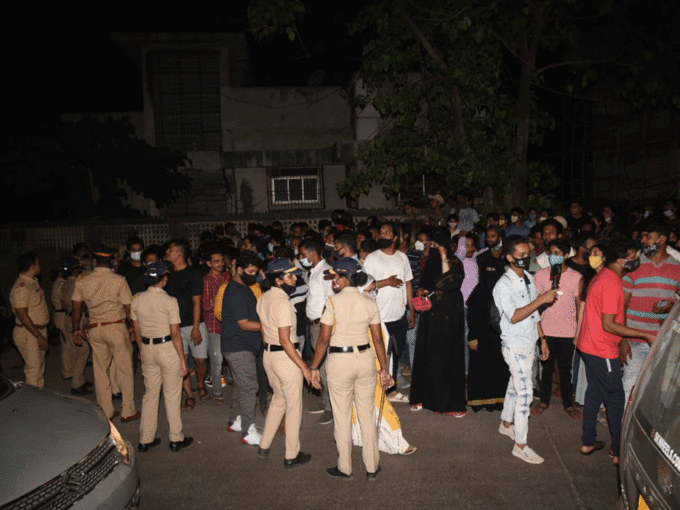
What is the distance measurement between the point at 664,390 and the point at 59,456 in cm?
381

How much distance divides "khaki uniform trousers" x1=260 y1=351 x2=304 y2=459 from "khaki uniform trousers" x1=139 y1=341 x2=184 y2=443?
3.58 ft

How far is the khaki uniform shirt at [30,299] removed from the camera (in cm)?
723

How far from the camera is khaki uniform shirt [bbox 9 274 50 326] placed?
7234 mm

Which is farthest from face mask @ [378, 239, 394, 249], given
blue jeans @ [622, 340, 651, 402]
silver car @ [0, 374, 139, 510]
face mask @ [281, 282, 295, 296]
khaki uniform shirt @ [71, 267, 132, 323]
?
silver car @ [0, 374, 139, 510]

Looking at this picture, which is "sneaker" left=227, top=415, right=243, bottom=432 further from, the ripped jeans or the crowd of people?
the ripped jeans

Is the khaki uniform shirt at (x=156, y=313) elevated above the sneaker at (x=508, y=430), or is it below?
above

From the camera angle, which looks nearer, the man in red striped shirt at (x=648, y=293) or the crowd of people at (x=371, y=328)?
the crowd of people at (x=371, y=328)

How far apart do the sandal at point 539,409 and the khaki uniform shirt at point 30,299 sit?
6.09 meters

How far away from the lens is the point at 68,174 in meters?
17.3

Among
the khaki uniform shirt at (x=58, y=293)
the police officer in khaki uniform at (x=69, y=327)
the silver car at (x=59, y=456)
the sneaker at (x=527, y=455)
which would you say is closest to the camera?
the silver car at (x=59, y=456)

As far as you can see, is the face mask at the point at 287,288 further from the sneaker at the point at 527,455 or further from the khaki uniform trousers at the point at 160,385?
the sneaker at the point at 527,455

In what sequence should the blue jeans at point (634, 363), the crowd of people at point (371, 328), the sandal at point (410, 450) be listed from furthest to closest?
the sandal at point (410, 450) < the blue jeans at point (634, 363) < the crowd of people at point (371, 328)

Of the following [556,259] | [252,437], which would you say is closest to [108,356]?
[252,437]

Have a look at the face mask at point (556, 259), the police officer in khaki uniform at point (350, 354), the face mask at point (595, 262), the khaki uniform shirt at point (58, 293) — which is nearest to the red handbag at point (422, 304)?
the face mask at point (556, 259)
